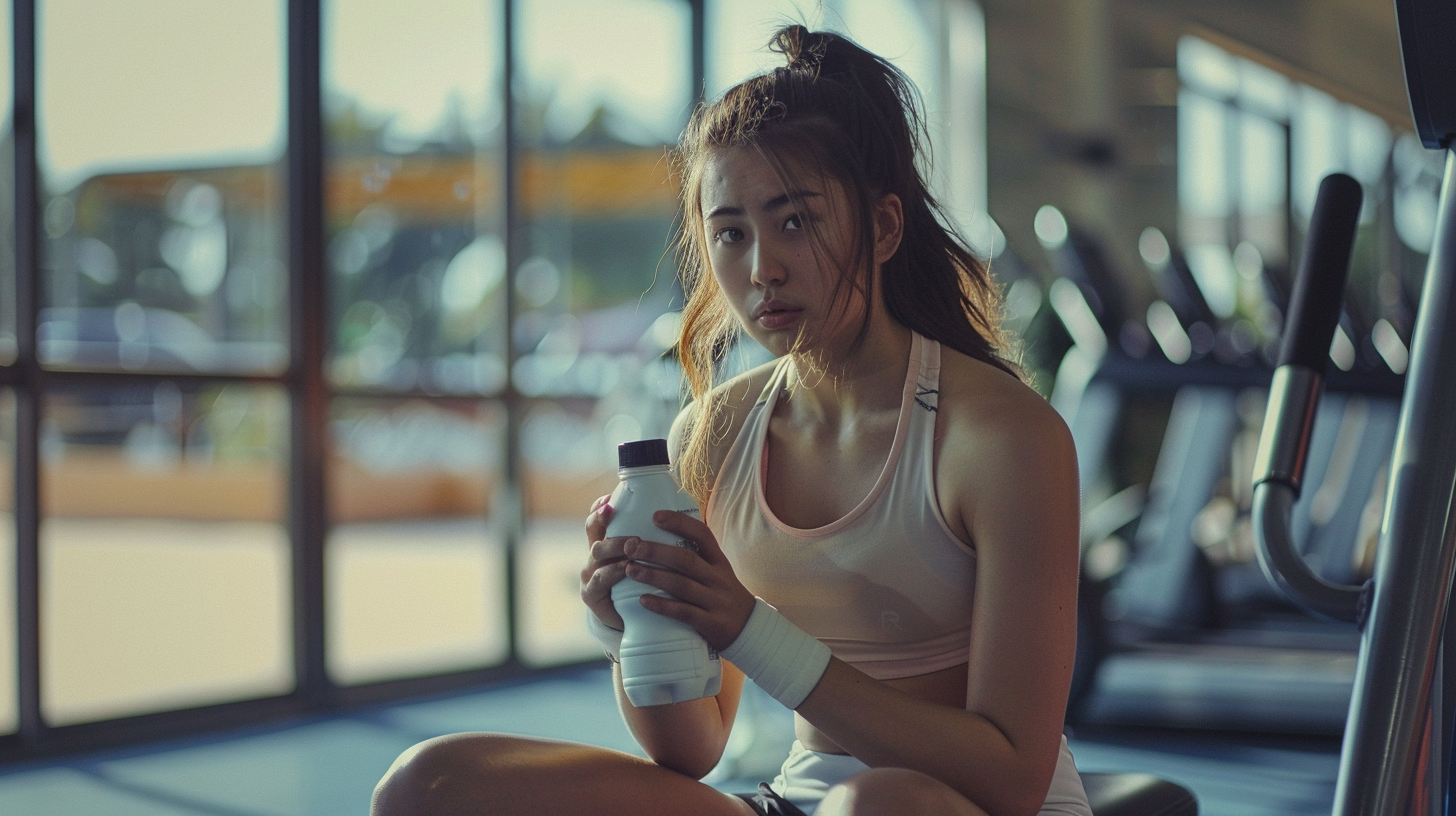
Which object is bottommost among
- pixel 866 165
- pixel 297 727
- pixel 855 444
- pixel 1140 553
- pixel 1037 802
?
pixel 297 727

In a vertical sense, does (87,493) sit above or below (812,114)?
below

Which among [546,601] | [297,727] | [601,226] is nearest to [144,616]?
[297,727]

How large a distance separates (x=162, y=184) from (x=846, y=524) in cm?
291

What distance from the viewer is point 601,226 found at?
478cm

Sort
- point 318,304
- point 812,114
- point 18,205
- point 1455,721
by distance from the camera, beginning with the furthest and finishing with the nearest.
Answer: point 318,304 < point 18,205 < point 812,114 < point 1455,721

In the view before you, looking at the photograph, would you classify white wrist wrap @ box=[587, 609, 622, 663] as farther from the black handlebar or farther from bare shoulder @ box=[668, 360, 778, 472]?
the black handlebar

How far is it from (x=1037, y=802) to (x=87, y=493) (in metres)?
5.96

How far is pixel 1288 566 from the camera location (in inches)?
35.3

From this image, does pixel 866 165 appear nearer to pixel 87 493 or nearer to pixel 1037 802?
pixel 1037 802

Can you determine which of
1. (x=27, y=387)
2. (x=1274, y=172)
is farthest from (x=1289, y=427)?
(x=1274, y=172)

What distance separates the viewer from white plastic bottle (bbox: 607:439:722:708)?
91 centimetres

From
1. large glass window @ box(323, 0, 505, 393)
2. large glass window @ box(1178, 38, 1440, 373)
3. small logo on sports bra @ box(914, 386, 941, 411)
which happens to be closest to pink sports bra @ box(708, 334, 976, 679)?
small logo on sports bra @ box(914, 386, 941, 411)

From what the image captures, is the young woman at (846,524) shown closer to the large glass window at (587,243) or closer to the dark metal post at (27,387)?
the dark metal post at (27,387)

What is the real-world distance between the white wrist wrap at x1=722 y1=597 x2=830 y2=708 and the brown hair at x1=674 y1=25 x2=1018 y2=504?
0.30m
